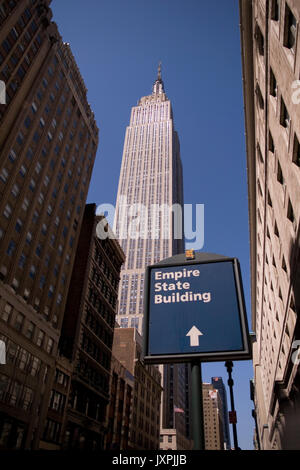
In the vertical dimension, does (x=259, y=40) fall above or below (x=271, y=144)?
above

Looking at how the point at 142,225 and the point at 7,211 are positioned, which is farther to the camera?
the point at 142,225

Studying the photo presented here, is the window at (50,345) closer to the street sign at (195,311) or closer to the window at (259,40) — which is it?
the window at (259,40)

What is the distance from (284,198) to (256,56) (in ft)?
36.7

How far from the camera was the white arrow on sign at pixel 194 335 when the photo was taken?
4320 millimetres

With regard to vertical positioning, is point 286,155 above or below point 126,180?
below

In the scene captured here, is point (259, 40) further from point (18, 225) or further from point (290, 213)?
point (18, 225)

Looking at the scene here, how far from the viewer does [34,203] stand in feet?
145

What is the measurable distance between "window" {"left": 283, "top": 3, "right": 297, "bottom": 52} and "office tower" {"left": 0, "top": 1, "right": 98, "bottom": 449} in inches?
1241

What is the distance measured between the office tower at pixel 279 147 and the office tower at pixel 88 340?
25.7m

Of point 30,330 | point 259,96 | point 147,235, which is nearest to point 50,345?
point 30,330

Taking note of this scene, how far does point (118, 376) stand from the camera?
66.9 metres

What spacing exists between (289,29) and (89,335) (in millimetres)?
46736

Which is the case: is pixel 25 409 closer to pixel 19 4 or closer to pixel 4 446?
pixel 4 446

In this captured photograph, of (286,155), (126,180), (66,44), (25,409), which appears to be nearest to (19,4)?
(66,44)
